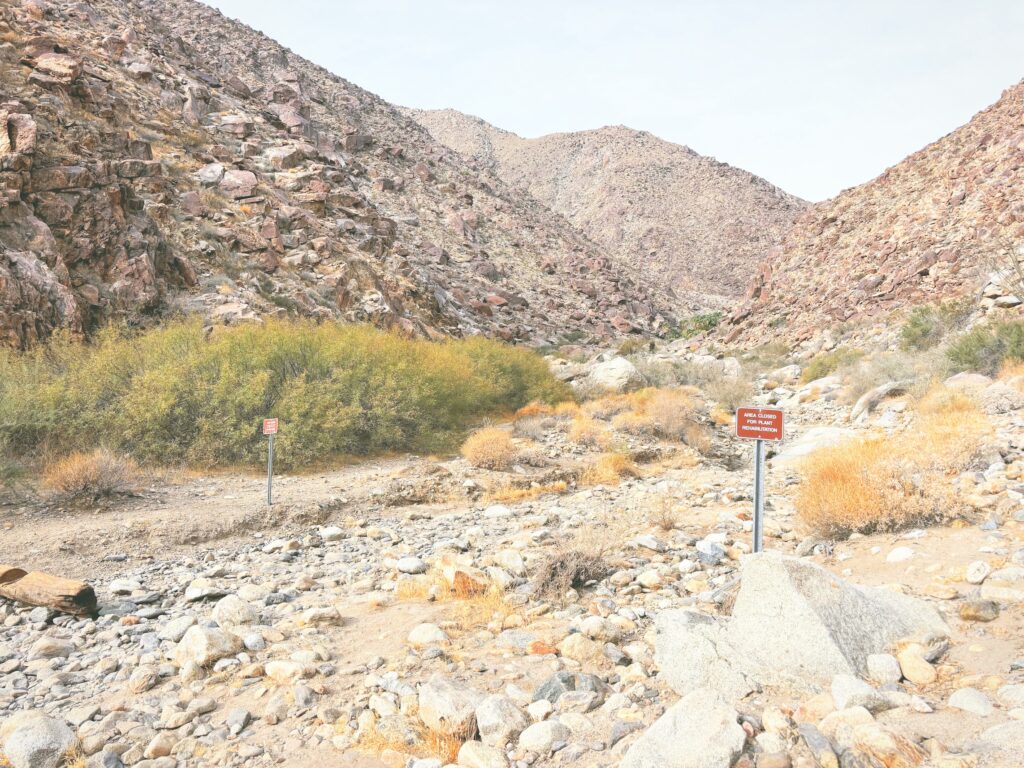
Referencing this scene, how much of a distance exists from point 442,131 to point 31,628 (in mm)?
119780

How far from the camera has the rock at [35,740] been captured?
145 inches

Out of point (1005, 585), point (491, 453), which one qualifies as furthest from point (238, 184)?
point (1005, 585)

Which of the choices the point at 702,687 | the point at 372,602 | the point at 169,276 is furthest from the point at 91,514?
the point at 169,276

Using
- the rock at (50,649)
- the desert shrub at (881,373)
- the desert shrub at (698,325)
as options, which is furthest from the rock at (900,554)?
the desert shrub at (698,325)

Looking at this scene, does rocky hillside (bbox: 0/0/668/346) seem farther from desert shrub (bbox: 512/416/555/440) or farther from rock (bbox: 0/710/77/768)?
rock (bbox: 0/710/77/768)

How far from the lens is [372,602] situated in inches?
234

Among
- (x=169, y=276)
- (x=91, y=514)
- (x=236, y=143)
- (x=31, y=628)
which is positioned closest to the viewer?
(x=31, y=628)

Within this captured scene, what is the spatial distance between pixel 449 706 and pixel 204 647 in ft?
6.99

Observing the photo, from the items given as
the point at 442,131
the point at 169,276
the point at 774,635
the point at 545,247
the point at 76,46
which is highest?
the point at 442,131

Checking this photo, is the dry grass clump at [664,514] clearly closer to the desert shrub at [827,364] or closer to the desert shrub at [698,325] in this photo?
the desert shrub at [827,364]

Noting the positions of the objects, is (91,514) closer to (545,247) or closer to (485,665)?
(485,665)

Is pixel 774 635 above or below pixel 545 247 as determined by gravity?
below

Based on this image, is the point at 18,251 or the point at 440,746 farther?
the point at 18,251

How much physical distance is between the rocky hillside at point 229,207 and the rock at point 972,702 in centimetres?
1597
